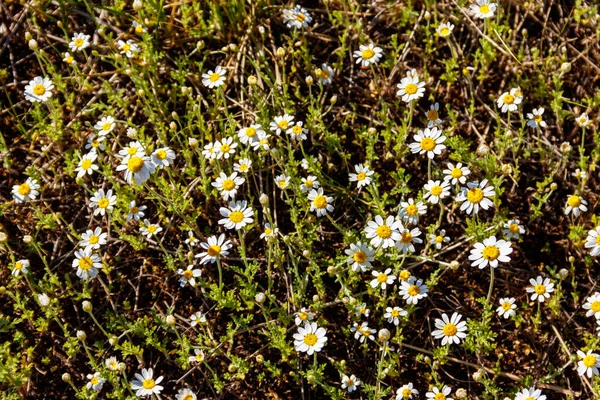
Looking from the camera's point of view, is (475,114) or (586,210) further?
(475,114)

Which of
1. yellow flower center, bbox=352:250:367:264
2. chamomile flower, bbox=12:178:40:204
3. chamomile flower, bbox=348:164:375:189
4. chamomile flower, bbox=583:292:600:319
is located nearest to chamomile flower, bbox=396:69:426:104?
chamomile flower, bbox=348:164:375:189

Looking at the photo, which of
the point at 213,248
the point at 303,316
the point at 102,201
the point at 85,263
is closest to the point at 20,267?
the point at 85,263

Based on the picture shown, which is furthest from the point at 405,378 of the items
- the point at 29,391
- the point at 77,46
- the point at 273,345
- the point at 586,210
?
the point at 77,46

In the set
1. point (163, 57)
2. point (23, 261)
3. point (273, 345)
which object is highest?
point (163, 57)

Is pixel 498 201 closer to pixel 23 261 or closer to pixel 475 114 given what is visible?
pixel 475 114

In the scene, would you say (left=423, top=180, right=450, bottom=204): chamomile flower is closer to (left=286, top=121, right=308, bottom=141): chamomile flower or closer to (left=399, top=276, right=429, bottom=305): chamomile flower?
(left=399, top=276, right=429, bottom=305): chamomile flower
